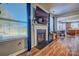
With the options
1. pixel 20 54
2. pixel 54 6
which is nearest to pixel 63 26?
pixel 54 6

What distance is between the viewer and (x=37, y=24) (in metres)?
2.12

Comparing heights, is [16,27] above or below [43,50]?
above

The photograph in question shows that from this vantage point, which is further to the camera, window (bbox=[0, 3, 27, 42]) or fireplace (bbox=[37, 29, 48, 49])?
fireplace (bbox=[37, 29, 48, 49])

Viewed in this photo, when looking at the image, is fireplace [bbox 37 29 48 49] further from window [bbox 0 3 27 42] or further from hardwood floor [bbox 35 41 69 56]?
window [bbox 0 3 27 42]

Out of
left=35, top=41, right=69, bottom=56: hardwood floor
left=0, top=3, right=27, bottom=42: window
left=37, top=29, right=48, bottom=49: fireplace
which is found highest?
left=0, top=3, right=27, bottom=42: window

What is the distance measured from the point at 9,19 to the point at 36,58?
78cm

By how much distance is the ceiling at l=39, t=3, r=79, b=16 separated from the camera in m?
2.06

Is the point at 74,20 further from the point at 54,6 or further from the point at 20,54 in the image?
the point at 20,54

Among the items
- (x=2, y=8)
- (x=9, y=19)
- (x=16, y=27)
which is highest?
(x=2, y=8)

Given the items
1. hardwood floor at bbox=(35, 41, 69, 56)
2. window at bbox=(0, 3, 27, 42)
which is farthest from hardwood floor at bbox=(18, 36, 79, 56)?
window at bbox=(0, 3, 27, 42)

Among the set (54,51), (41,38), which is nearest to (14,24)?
(41,38)

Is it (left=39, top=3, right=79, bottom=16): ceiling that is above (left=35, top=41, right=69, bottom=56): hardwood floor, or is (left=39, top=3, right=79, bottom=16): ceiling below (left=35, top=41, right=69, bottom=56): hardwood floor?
above

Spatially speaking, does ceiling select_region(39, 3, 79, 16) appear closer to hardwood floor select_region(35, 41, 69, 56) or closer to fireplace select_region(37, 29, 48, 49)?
fireplace select_region(37, 29, 48, 49)

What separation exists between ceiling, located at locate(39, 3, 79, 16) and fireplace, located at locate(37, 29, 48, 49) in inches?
14.9
